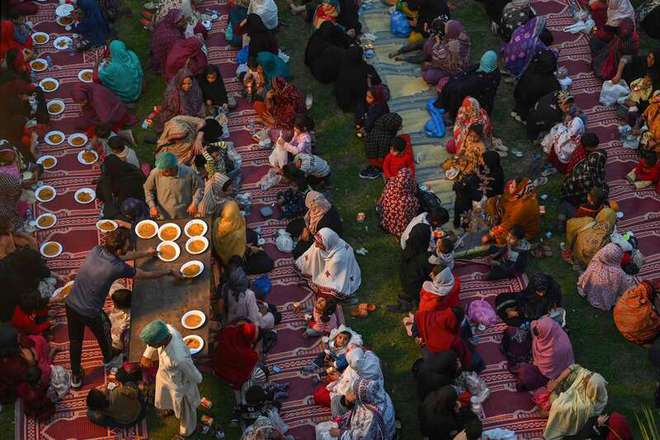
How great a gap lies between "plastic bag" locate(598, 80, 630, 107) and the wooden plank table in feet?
23.6

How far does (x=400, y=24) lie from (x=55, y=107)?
19.1 feet

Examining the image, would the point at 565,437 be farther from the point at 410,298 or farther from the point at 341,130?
the point at 341,130

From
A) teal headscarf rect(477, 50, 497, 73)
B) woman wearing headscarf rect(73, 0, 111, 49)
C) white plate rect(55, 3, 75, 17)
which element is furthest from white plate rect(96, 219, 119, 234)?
teal headscarf rect(477, 50, 497, 73)

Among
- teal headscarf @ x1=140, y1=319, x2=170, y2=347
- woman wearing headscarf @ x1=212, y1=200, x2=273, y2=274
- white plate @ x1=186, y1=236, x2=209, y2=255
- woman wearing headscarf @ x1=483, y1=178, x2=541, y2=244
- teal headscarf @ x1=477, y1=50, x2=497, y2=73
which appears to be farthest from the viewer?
teal headscarf @ x1=477, y1=50, x2=497, y2=73

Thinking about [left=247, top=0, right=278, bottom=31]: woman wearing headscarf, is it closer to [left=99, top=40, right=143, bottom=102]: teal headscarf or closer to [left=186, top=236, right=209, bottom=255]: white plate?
[left=99, top=40, right=143, bottom=102]: teal headscarf

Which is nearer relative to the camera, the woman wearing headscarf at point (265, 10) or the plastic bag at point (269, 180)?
the plastic bag at point (269, 180)

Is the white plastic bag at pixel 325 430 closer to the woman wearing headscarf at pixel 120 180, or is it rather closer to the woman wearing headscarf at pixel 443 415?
the woman wearing headscarf at pixel 443 415

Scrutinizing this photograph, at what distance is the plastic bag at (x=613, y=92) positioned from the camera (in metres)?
15.7

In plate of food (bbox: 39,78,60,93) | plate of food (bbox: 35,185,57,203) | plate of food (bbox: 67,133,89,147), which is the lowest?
plate of food (bbox: 35,185,57,203)

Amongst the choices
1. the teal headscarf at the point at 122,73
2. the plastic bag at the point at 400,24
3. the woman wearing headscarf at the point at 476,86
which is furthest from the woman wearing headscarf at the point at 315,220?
the plastic bag at the point at 400,24

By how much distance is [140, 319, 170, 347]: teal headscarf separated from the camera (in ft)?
34.1

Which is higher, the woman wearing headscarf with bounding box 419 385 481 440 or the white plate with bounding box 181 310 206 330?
the white plate with bounding box 181 310 206 330

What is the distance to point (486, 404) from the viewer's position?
12.2m

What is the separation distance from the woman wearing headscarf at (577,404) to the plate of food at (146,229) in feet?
17.4
